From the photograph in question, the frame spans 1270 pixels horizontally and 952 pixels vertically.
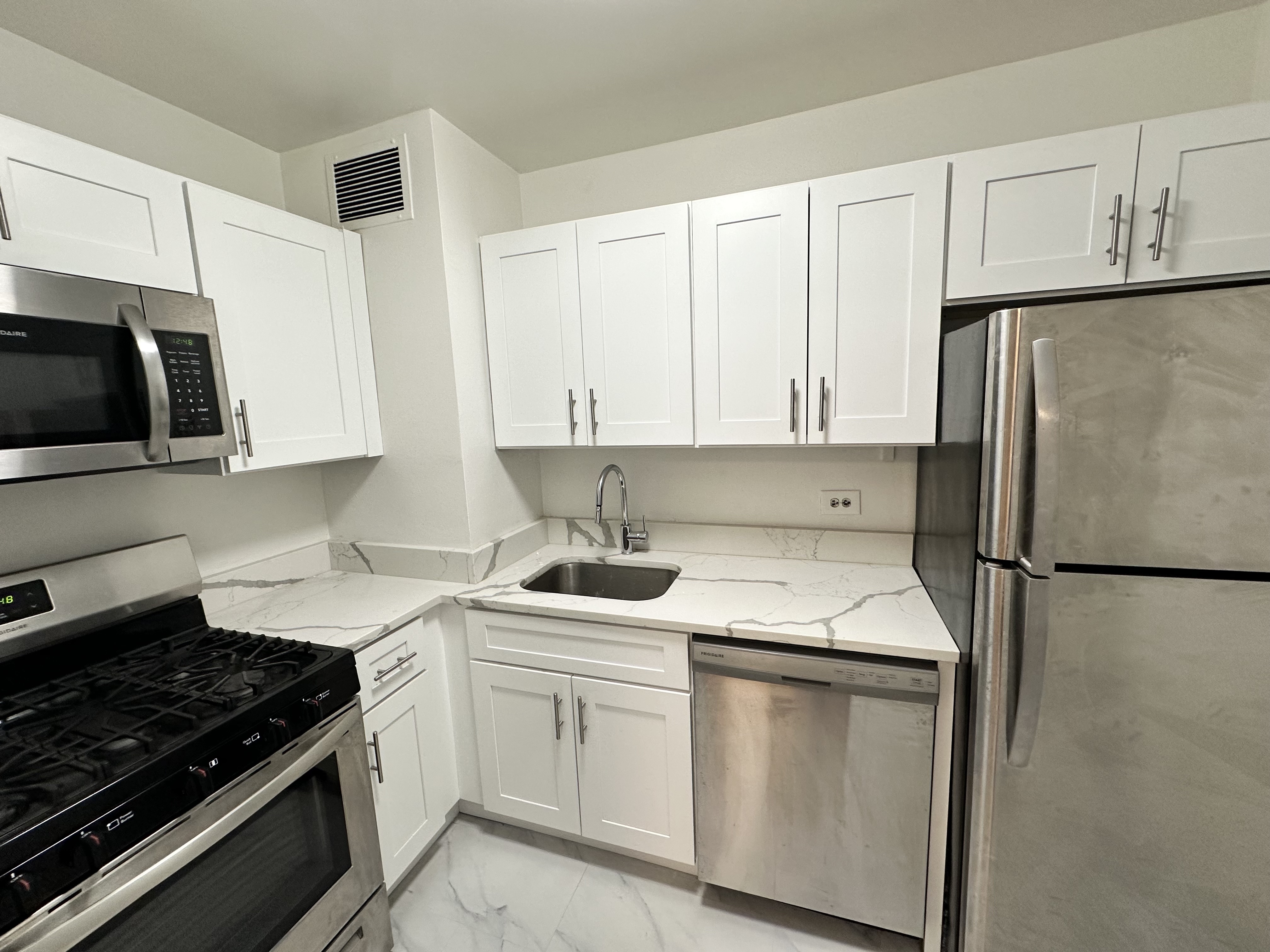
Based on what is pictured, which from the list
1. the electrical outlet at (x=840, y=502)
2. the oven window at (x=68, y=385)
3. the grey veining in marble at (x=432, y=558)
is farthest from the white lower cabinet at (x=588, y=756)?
the oven window at (x=68, y=385)

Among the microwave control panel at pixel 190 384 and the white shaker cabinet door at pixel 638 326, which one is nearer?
the microwave control panel at pixel 190 384

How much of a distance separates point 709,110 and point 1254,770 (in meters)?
2.30

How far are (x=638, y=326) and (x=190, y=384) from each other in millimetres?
1275

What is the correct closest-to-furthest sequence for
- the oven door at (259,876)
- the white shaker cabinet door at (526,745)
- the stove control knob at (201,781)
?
the oven door at (259,876), the stove control knob at (201,781), the white shaker cabinet door at (526,745)

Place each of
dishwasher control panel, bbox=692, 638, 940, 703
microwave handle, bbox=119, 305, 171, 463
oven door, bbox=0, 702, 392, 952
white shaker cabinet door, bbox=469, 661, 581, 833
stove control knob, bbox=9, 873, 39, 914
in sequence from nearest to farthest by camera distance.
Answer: stove control knob, bbox=9, 873, 39, 914 < oven door, bbox=0, 702, 392, 952 < microwave handle, bbox=119, 305, 171, 463 < dishwasher control panel, bbox=692, 638, 940, 703 < white shaker cabinet door, bbox=469, 661, 581, 833

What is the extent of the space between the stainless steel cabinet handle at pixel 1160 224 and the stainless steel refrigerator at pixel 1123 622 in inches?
14.8

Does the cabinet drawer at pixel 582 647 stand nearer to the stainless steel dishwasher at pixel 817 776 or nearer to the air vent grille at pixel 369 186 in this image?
the stainless steel dishwasher at pixel 817 776

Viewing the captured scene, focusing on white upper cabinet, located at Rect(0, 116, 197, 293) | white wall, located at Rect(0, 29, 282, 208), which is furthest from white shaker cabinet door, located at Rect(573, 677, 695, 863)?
white wall, located at Rect(0, 29, 282, 208)

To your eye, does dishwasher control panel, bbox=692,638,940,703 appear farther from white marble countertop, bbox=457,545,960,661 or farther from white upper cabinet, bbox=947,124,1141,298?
white upper cabinet, bbox=947,124,1141,298

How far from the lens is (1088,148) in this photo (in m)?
1.35

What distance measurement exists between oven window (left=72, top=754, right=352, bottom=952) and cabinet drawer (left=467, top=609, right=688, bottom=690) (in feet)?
1.90

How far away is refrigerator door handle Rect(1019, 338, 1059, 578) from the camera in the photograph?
1.10 meters

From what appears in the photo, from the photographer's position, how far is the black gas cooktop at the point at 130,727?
84 centimetres

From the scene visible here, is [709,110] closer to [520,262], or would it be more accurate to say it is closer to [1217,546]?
[520,262]
